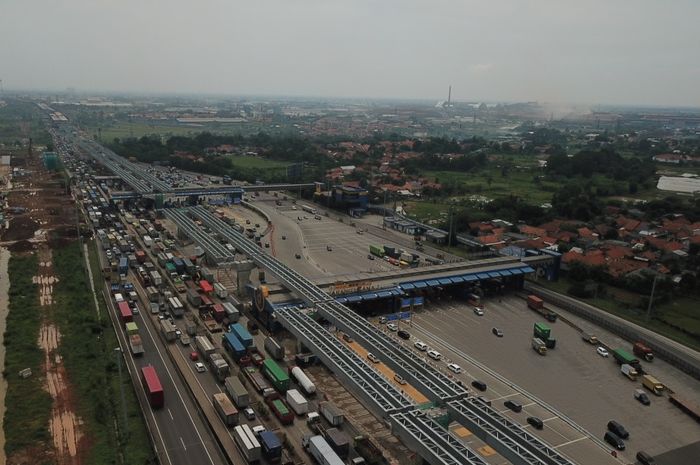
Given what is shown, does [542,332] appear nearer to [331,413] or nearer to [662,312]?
[662,312]

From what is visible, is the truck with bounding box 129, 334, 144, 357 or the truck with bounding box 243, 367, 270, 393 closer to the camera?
the truck with bounding box 243, 367, 270, 393

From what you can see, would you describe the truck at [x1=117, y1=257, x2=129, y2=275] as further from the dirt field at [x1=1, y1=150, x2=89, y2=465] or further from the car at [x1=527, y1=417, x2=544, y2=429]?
the car at [x1=527, y1=417, x2=544, y2=429]

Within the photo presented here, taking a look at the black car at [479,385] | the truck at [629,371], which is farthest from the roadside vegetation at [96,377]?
the truck at [629,371]

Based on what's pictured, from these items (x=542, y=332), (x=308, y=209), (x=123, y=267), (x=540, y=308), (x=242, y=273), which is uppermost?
(x=242, y=273)

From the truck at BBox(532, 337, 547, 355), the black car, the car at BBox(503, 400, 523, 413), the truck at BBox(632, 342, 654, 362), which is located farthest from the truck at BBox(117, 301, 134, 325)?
the truck at BBox(632, 342, 654, 362)

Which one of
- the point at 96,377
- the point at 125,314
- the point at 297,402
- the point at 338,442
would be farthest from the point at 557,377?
the point at 125,314

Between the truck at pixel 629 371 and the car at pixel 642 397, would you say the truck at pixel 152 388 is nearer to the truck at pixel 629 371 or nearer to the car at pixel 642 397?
the car at pixel 642 397

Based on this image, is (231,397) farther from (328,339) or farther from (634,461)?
(634,461)
